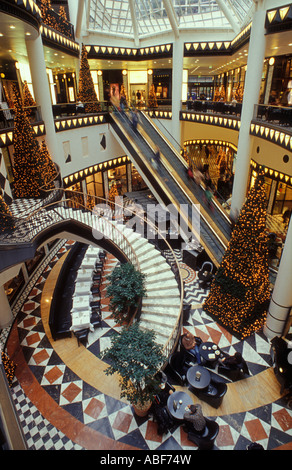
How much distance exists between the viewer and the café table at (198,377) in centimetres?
626

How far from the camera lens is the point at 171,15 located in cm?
1466

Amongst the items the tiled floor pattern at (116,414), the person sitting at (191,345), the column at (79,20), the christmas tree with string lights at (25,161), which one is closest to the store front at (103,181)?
the christmas tree with string lights at (25,161)

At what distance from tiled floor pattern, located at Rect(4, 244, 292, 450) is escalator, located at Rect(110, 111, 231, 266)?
3.52 meters

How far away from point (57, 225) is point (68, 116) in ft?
25.2

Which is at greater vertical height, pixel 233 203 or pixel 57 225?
pixel 57 225

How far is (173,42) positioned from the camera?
16391mm

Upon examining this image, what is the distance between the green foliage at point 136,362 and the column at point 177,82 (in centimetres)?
1240

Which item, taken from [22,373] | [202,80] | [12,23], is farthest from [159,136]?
[202,80]

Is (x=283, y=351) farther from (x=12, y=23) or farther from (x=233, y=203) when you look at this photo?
(x=12, y=23)

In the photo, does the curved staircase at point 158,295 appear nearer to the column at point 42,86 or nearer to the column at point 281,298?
the column at point 281,298

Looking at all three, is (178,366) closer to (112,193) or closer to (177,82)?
(112,193)

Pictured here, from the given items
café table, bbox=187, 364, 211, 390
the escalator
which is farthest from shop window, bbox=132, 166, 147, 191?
café table, bbox=187, 364, 211, 390

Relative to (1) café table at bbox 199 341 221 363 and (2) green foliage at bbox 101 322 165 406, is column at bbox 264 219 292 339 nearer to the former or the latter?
(1) café table at bbox 199 341 221 363

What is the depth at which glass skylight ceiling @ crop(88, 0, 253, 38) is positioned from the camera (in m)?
14.7
